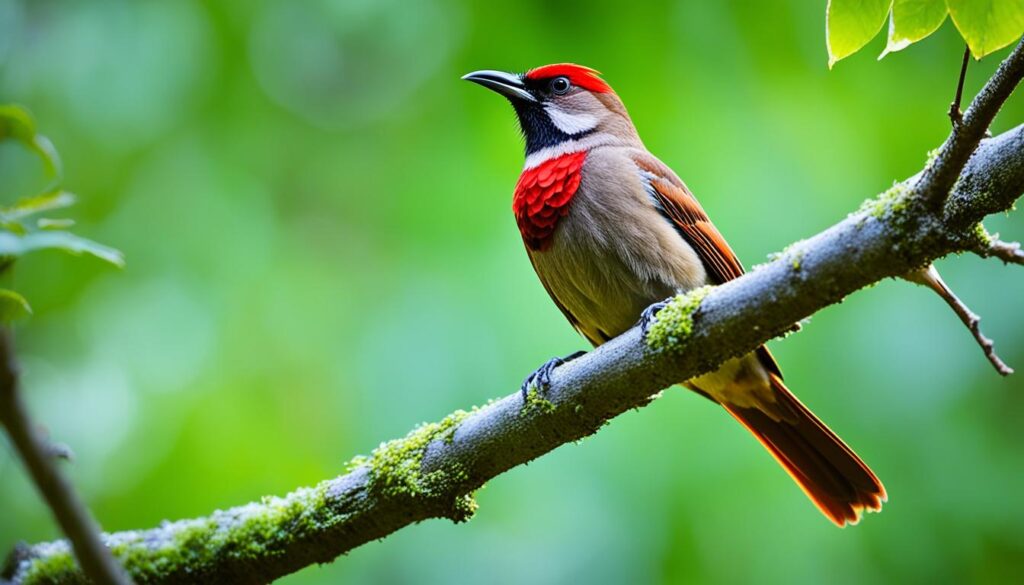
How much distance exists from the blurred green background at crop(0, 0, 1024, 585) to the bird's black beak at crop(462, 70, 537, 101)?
48 cm

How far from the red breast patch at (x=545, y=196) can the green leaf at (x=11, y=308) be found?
6.22 feet

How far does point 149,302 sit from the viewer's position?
475 centimetres

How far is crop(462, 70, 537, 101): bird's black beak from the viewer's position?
3.96m

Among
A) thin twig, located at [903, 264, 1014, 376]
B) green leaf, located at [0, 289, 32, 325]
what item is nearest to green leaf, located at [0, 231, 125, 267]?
green leaf, located at [0, 289, 32, 325]

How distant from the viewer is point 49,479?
3.83 feet

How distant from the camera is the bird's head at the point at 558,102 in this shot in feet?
13.1

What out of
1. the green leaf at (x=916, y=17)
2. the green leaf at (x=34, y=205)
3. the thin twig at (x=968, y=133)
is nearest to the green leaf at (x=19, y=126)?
the green leaf at (x=34, y=205)

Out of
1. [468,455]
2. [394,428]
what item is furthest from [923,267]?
[394,428]

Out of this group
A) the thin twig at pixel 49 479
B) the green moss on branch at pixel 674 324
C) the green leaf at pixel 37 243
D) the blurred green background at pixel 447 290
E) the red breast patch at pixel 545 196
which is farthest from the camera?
the blurred green background at pixel 447 290

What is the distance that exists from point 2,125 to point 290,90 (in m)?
3.51

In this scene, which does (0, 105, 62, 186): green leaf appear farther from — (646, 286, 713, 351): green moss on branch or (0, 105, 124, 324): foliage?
(646, 286, 713, 351): green moss on branch

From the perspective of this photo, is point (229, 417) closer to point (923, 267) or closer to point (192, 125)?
point (192, 125)

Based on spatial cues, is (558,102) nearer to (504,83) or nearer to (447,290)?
(504,83)

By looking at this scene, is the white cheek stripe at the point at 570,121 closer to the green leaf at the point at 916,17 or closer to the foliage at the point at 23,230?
the green leaf at the point at 916,17
